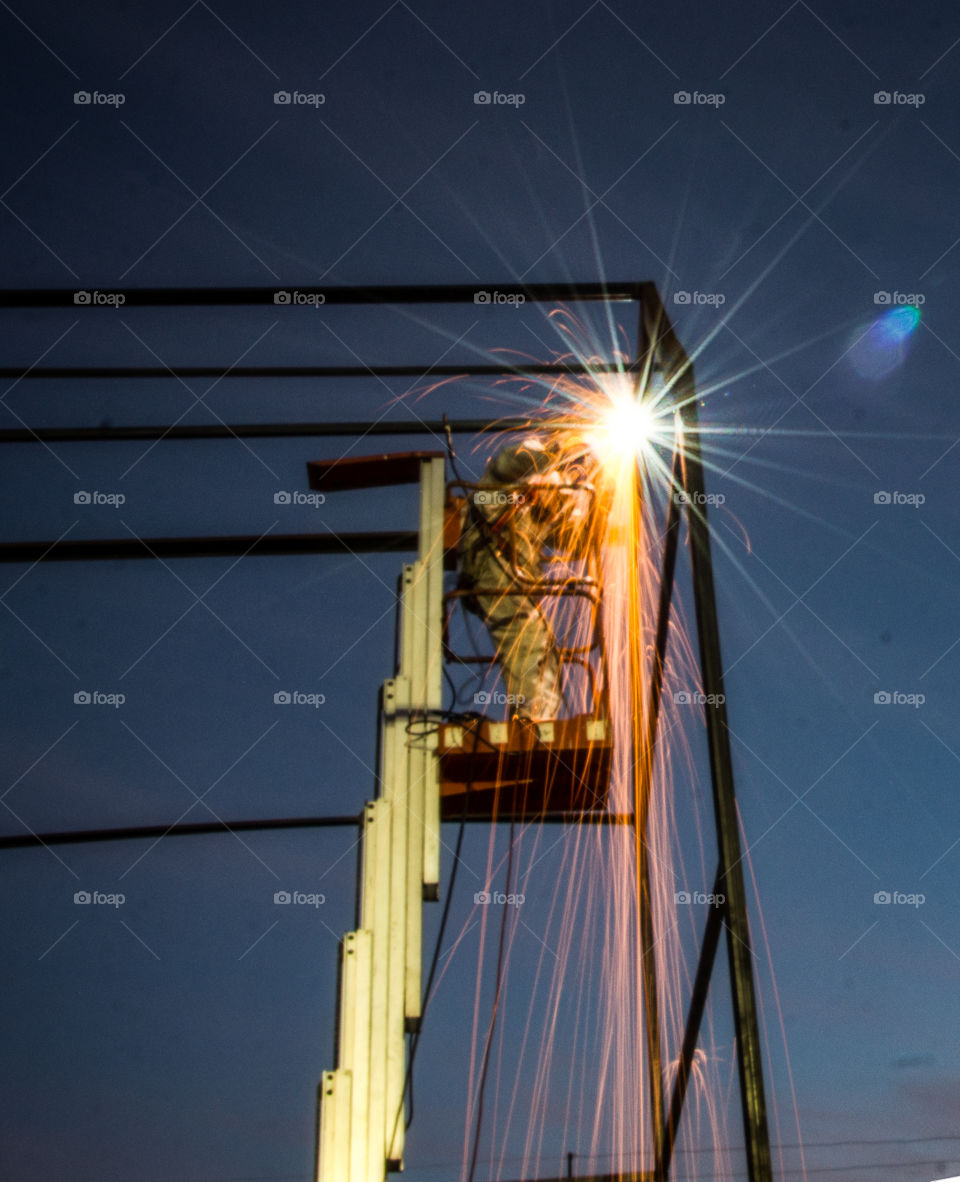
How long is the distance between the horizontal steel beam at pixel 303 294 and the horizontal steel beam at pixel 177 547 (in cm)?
125

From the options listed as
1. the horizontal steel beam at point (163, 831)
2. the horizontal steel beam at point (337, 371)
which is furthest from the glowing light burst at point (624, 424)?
the horizontal steel beam at point (163, 831)

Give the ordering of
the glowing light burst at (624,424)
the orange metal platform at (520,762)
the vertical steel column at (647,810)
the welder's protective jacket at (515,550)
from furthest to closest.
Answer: the welder's protective jacket at (515,550) → the glowing light burst at (624,424) → the vertical steel column at (647,810) → the orange metal platform at (520,762)

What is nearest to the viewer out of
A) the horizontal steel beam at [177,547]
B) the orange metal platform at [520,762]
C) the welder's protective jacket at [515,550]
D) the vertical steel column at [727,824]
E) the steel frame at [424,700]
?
the vertical steel column at [727,824]

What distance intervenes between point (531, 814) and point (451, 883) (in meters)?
0.54

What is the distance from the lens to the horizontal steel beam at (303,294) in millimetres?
4852

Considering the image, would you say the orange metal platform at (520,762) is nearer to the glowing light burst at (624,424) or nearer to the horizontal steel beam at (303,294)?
the glowing light burst at (624,424)

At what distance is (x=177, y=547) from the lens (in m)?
5.57

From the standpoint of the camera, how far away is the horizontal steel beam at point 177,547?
18.1 ft

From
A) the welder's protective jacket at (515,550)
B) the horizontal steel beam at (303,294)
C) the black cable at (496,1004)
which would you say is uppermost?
the horizontal steel beam at (303,294)

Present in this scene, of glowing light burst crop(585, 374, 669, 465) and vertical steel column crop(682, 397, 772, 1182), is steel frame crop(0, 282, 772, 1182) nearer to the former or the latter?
vertical steel column crop(682, 397, 772, 1182)

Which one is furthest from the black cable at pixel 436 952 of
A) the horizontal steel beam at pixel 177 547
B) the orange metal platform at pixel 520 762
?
the horizontal steel beam at pixel 177 547

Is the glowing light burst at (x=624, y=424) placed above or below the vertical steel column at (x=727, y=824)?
above

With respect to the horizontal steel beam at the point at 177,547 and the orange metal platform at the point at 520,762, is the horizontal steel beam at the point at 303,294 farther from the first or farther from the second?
the orange metal platform at the point at 520,762

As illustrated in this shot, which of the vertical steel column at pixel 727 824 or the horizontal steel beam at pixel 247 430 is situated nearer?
the vertical steel column at pixel 727 824
